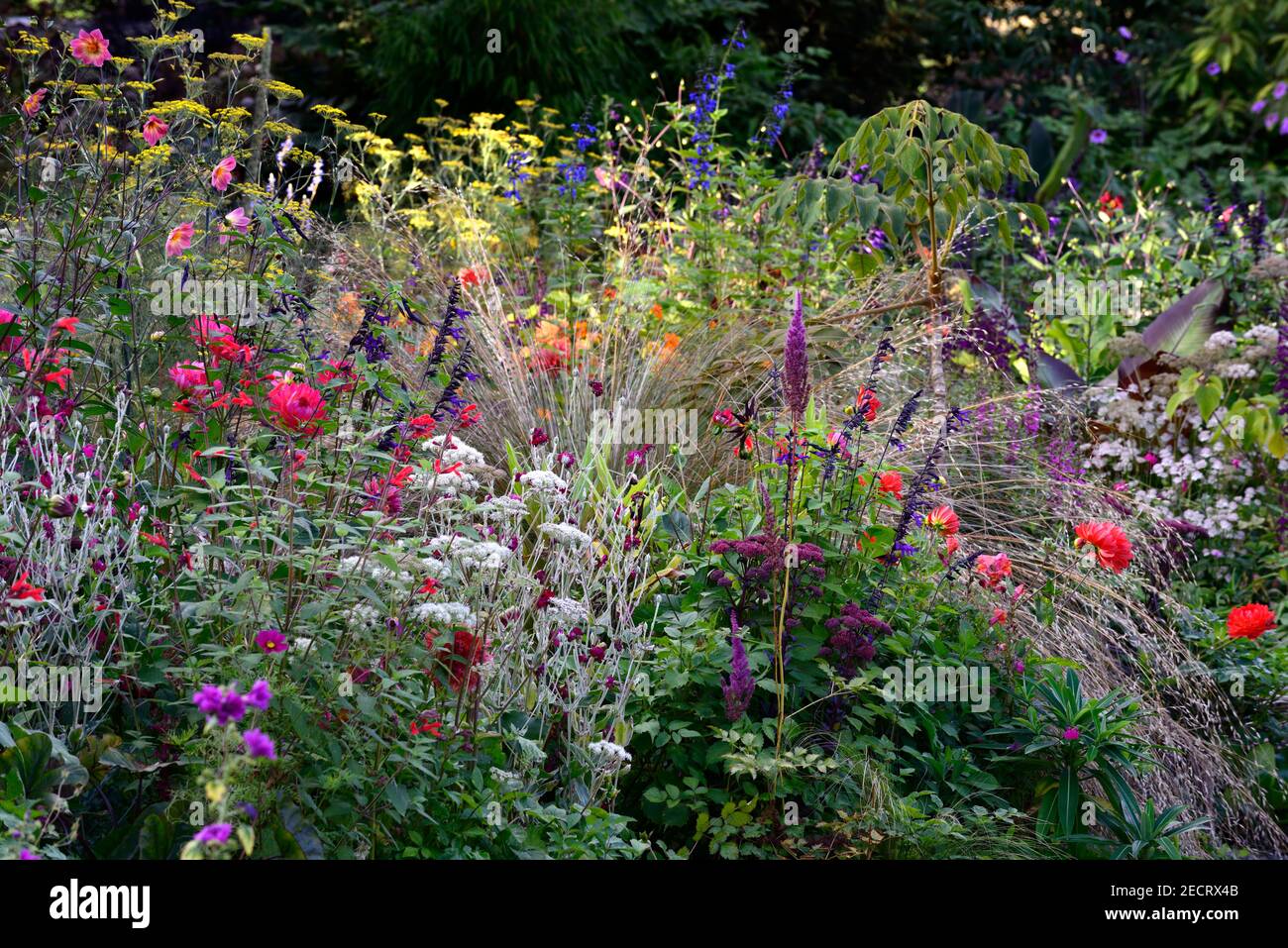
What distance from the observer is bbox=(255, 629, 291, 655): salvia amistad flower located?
2031mm

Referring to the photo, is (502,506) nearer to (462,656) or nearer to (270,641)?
(462,656)

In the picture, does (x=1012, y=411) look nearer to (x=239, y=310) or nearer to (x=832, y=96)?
(x=239, y=310)

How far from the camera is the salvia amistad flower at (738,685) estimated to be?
104 inches

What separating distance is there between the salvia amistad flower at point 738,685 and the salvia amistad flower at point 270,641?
962 millimetres

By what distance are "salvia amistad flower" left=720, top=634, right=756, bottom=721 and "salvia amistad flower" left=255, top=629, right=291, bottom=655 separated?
37.9 inches

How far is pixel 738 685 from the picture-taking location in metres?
2.63

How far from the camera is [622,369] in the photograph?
14.7 feet

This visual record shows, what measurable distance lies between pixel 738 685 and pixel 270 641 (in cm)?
101

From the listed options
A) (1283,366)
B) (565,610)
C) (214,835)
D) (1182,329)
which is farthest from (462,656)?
(1182,329)

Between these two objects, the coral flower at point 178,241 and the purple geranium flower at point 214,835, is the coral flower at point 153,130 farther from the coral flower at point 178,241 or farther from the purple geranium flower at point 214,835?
the purple geranium flower at point 214,835

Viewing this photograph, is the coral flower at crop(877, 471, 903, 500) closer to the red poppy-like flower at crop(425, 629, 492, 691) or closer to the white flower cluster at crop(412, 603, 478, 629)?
the red poppy-like flower at crop(425, 629, 492, 691)

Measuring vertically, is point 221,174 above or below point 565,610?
above
